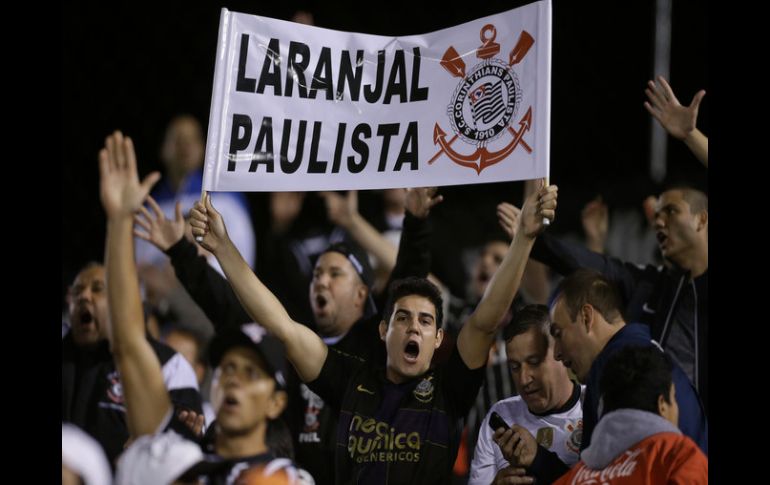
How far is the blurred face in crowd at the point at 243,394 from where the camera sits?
13.2ft

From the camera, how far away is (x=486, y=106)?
4309 millimetres

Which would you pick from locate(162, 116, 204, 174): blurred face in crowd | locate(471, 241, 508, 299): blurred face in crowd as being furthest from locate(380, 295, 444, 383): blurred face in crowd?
locate(162, 116, 204, 174): blurred face in crowd

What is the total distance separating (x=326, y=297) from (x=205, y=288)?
22.1 inches

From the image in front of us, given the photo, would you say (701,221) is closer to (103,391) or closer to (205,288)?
(205,288)

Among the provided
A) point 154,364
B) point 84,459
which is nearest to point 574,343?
point 154,364

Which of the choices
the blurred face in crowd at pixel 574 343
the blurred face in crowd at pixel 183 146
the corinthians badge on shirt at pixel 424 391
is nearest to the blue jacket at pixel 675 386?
the blurred face in crowd at pixel 574 343

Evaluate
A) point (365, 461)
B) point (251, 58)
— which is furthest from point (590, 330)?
point (251, 58)

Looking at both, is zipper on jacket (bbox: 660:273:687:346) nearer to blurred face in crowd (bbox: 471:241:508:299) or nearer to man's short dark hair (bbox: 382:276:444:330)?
man's short dark hair (bbox: 382:276:444:330)

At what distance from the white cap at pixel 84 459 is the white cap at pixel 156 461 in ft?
1.05

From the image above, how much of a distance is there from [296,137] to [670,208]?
5.48 ft

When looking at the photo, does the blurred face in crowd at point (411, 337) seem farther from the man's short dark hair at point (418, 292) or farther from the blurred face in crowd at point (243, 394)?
the blurred face in crowd at point (243, 394)

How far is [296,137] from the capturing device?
447cm

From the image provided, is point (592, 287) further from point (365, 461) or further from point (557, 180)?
point (557, 180)

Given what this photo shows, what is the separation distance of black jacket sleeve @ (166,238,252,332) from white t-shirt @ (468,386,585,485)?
60.5 inches
